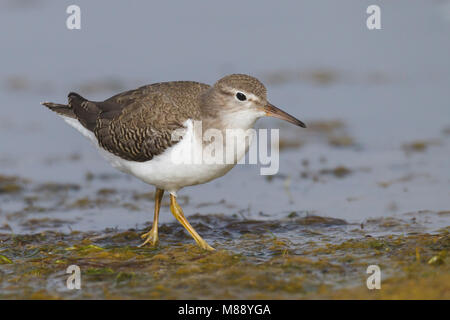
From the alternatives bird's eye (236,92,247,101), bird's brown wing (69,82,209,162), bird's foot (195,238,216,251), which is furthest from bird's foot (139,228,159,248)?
bird's eye (236,92,247,101)

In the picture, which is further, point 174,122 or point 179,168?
point 174,122

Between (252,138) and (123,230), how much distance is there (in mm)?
2222

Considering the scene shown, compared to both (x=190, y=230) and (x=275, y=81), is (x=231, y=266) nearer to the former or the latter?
(x=190, y=230)

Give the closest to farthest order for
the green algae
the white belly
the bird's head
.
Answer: the green algae, the white belly, the bird's head

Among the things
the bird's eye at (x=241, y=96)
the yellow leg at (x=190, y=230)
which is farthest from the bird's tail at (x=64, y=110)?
the bird's eye at (x=241, y=96)

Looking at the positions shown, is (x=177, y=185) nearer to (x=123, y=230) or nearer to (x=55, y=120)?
(x=123, y=230)

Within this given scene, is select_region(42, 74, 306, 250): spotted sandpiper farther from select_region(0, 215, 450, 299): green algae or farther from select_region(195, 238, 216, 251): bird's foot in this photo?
select_region(0, 215, 450, 299): green algae

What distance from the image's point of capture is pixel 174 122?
7406 millimetres

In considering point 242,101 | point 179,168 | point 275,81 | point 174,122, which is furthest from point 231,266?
point 275,81

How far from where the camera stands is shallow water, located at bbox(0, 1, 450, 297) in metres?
9.28

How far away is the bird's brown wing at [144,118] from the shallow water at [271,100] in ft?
4.01

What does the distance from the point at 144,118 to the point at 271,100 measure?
5.82 meters

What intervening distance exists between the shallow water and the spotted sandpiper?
3.31 ft

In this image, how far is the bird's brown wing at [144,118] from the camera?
745 centimetres
